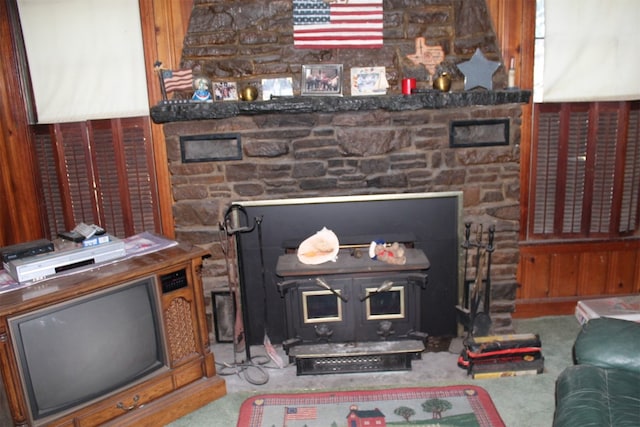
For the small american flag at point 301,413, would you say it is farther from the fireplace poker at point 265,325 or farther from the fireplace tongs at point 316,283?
the fireplace tongs at point 316,283

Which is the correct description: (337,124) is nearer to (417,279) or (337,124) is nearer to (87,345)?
(417,279)

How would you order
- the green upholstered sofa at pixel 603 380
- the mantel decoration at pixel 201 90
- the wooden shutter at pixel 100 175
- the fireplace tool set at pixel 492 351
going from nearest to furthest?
the green upholstered sofa at pixel 603 380 < the fireplace tool set at pixel 492 351 < the mantel decoration at pixel 201 90 < the wooden shutter at pixel 100 175

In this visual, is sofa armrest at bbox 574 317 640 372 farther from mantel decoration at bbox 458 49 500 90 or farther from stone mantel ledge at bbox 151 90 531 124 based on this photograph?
mantel decoration at bbox 458 49 500 90

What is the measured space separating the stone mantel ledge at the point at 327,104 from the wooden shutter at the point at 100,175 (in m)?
0.41

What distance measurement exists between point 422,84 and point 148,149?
192 cm

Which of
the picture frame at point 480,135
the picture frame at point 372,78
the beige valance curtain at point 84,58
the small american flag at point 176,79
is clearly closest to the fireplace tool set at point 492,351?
the picture frame at point 480,135

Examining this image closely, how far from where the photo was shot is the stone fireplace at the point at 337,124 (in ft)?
10.7

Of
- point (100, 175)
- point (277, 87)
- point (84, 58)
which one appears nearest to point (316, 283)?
point (277, 87)

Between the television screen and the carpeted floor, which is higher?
the television screen

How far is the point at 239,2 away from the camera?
10.7 feet

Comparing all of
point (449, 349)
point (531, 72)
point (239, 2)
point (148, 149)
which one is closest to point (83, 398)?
point (148, 149)

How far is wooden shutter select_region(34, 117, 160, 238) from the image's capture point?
349cm

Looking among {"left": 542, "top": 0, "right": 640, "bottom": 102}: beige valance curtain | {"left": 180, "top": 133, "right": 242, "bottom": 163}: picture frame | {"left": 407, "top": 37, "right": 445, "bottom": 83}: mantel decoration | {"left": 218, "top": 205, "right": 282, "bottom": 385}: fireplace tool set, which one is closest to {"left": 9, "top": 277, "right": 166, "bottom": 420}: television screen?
{"left": 218, "top": 205, "right": 282, "bottom": 385}: fireplace tool set

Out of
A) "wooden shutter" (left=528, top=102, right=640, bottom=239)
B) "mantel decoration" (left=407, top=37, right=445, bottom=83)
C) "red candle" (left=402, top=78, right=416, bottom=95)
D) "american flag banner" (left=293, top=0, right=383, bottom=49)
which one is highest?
"american flag banner" (left=293, top=0, right=383, bottom=49)
